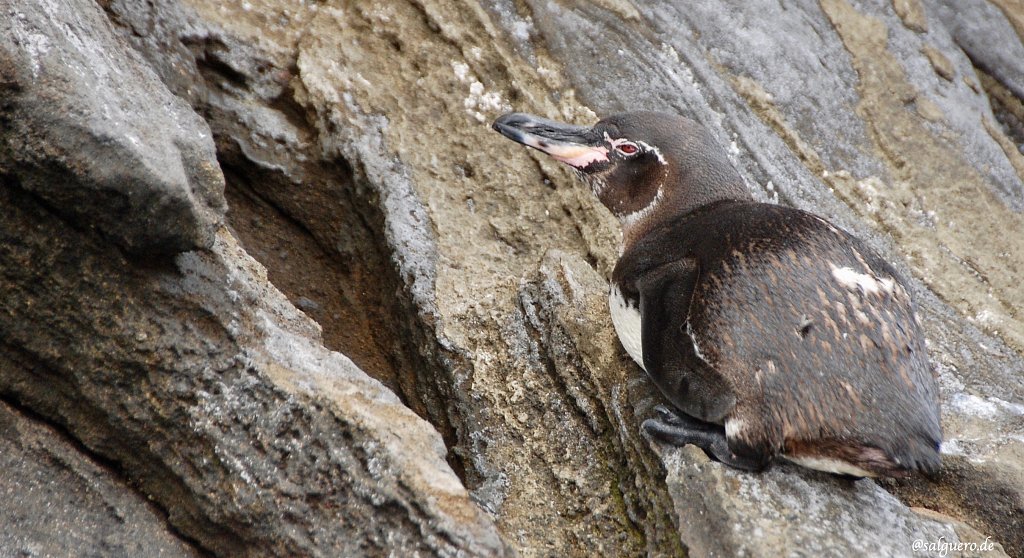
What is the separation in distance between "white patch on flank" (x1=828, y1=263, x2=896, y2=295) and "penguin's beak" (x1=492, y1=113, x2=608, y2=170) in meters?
1.15

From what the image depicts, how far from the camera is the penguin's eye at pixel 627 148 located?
11.9 feet

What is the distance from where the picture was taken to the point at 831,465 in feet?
8.96

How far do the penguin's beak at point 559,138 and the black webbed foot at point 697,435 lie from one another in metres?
1.19

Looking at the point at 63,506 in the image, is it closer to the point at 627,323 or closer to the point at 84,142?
the point at 84,142

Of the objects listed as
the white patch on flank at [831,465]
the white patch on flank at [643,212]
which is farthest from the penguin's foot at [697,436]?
the white patch on flank at [643,212]

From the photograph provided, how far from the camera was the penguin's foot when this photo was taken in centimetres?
278

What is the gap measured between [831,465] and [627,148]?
59.8 inches

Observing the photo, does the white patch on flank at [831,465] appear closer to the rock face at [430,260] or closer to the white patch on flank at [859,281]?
the rock face at [430,260]

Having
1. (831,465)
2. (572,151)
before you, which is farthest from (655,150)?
(831,465)

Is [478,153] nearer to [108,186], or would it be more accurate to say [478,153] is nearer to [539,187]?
[539,187]

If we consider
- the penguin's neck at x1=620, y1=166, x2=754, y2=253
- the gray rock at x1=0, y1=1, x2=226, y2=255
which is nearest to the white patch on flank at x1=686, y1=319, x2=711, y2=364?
the penguin's neck at x1=620, y1=166, x2=754, y2=253

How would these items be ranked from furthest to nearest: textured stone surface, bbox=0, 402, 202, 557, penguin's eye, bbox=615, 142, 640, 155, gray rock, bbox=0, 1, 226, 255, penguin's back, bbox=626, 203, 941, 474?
1. penguin's eye, bbox=615, 142, 640, 155
2. penguin's back, bbox=626, 203, 941, 474
3. textured stone surface, bbox=0, 402, 202, 557
4. gray rock, bbox=0, 1, 226, 255

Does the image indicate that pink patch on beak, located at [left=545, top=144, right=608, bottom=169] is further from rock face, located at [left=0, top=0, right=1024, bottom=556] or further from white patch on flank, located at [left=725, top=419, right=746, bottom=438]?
white patch on flank, located at [left=725, top=419, right=746, bottom=438]

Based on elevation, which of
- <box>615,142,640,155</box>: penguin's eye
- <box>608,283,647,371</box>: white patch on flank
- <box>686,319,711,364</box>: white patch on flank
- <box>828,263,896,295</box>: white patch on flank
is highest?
<box>828,263,896,295</box>: white patch on flank
